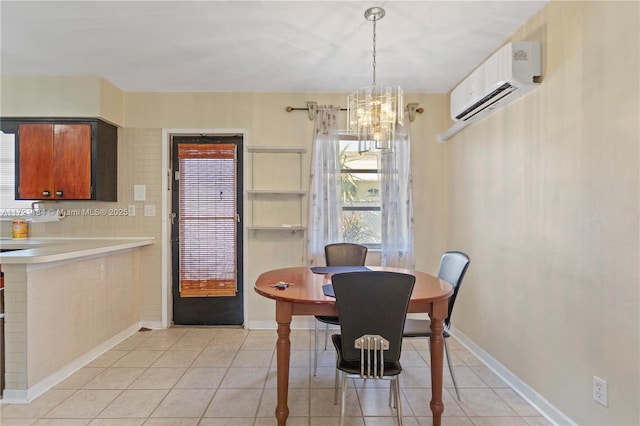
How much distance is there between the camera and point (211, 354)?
283 centimetres

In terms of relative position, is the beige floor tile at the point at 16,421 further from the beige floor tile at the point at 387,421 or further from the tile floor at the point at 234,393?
the beige floor tile at the point at 387,421

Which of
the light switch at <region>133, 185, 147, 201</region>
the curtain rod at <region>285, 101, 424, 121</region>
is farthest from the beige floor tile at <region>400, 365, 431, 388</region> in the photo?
the light switch at <region>133, 185, 147, 201</region>

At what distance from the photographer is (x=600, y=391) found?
1600 millimetres

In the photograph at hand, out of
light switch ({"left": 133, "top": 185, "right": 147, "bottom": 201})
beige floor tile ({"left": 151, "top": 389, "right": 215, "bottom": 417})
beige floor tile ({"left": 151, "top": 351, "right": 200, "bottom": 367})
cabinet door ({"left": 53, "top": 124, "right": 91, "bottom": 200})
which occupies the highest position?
cabinet door ({"left": 53, "top": 124, "right": 91, "bottom": 200})

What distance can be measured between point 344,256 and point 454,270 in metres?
0.96

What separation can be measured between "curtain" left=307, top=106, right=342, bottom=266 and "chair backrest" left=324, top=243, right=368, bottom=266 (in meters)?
0.45

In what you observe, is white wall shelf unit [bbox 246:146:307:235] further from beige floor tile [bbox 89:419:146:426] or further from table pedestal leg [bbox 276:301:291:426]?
beige floor tile [bbox 89:419:146:426]

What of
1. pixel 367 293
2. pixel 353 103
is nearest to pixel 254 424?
pixel 367 293

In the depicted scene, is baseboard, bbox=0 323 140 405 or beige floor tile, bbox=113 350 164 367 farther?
beige floor tile, bbox=113 350 164 367

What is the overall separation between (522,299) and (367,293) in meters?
1.34

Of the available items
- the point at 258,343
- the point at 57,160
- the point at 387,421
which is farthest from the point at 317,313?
the point at 57,160

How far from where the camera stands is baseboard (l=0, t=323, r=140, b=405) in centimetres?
208

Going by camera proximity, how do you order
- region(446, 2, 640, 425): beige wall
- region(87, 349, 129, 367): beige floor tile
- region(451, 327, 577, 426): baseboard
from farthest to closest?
region(87, 349, 129, 367): beige floor tile
region(451, 327, 577, 426): baseboard
region(446, 2, 640, 425): beige wall

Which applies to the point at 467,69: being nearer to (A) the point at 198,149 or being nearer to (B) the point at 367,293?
(B) the point at 367,293
